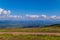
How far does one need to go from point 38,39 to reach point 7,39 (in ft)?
13.5

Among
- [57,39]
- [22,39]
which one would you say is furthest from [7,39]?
[57,39]

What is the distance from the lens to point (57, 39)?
21.6m

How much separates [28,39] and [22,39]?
0.80m

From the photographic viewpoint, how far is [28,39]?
21125mm

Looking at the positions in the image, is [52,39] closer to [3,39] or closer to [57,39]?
[57,39]

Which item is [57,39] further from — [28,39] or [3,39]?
[3,39]

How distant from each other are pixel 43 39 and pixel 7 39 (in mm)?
4795

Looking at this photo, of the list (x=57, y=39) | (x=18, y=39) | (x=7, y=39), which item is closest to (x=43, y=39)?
(x=57, y=39)

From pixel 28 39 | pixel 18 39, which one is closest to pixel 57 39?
pixel 28 39

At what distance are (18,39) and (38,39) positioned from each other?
104 inches

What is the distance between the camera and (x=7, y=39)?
2109cm

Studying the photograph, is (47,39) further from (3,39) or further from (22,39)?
(3,39)

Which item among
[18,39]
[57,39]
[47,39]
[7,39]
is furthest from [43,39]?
[7,39]

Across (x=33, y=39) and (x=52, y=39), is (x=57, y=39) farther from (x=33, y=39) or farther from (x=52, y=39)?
(x=33, y=39)
